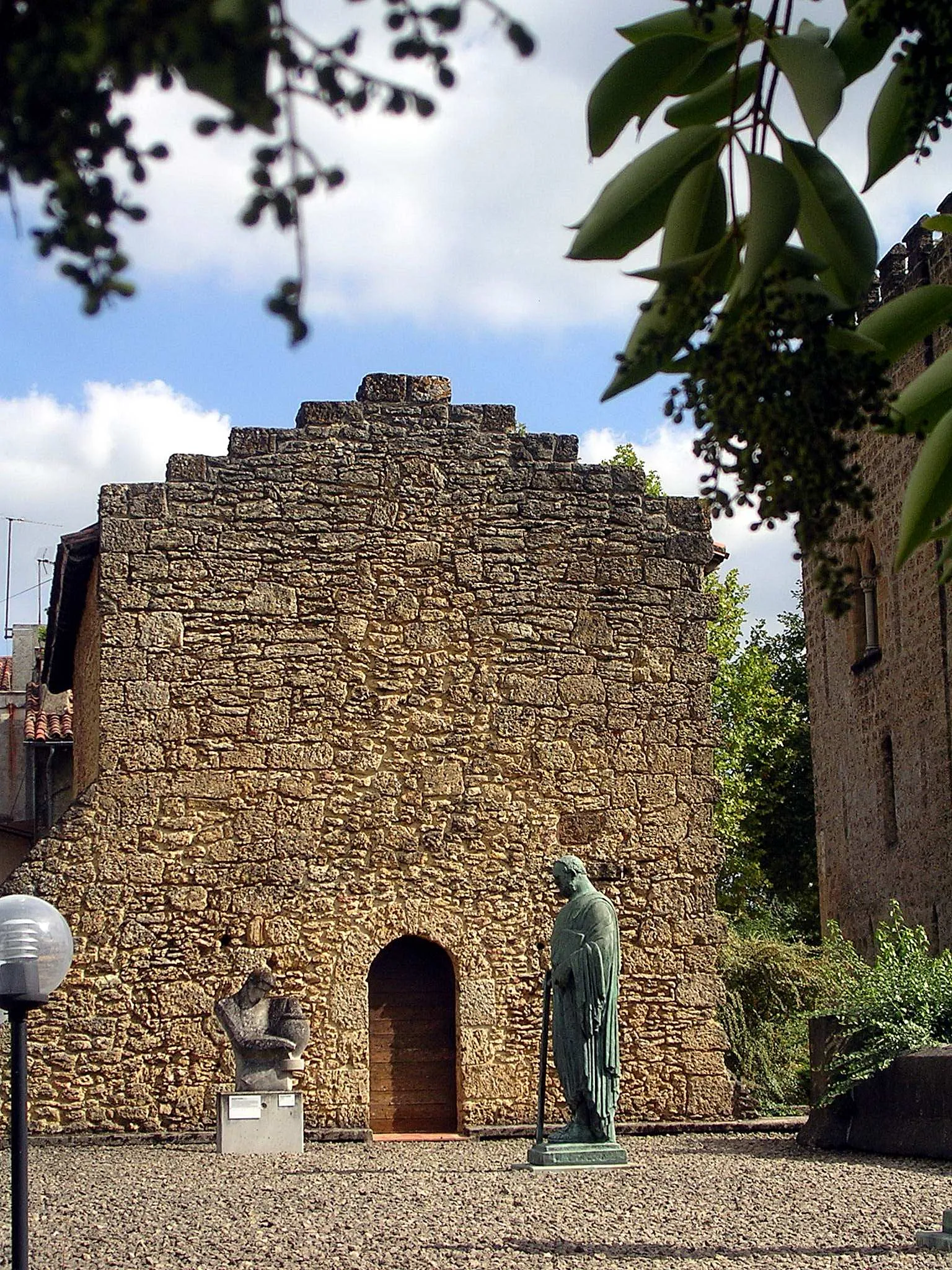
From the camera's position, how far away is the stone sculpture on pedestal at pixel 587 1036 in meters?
11.1

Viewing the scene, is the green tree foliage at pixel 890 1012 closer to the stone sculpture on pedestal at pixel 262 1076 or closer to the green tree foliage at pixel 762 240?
the stone sculpture on pedestal at pixel 262 1076

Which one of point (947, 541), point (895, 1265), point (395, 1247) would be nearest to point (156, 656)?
point (395, 1247)

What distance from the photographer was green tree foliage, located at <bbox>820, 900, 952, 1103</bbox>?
1152cm

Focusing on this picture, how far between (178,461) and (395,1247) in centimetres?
883

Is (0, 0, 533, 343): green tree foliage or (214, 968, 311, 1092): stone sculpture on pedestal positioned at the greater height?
(0, 0, 533, 343): green tree foliage

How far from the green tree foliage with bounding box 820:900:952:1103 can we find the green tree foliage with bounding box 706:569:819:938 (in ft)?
45.3

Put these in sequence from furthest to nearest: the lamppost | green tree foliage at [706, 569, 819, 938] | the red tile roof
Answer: green tree foliage at [706, 569, 819, 938]
the red tile roof
the lamppost

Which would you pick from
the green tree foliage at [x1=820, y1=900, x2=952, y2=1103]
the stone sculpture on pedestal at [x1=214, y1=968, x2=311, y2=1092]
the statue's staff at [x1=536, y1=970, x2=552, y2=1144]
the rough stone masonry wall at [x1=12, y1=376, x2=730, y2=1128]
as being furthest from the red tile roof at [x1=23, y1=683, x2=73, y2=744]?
the green tree foliage at [x1=820, y1=900, x2=952, y2=1103]

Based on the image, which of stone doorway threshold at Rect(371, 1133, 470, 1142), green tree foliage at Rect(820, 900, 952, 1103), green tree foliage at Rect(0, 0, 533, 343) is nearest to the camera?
green tree foliage at Rect(0, 0, 533, 343)

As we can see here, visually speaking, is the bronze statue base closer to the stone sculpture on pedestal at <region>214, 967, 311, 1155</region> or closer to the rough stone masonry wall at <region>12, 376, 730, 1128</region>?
the stone sculpture on pedestal at <region>214, 967, 311, 1155</region>

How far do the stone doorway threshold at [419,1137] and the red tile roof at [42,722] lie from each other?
8.35 meters

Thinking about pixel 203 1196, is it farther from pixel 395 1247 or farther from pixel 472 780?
pixel 472 780

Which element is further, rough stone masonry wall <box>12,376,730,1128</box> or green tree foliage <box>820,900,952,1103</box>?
rough stone masonry wall <box>12,376,730,1128</box>

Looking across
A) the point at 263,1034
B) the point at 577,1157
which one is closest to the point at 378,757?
the point at 263,1034
